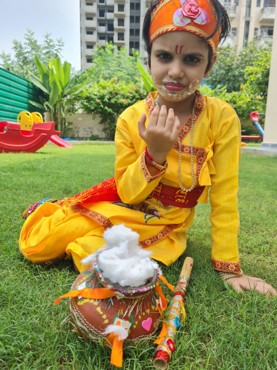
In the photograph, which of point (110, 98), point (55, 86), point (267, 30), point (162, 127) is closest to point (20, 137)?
point (55, 86)

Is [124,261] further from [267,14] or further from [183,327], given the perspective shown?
[267,14]

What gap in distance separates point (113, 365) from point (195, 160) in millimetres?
874

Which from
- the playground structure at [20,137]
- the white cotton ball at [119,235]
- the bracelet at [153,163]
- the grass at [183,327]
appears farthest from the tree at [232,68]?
the white cotton ball at [119,235]

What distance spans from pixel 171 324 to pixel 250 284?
18.7 inches

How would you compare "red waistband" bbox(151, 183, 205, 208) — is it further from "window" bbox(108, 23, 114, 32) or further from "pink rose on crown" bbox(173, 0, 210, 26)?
"window" bbox(108, 23, 114, 32)

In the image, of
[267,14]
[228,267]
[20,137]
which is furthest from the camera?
[267,14]

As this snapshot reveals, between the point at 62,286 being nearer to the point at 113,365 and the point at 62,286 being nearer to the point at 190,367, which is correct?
the point at 113,365

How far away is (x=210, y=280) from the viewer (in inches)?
55.0

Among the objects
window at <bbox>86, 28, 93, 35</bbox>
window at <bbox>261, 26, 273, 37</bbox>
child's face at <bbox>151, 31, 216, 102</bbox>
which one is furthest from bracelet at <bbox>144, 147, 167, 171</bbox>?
window at <bbox>86, 28, 93, 35</bbox>

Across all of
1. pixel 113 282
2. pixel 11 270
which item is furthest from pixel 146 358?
pixel 11 270

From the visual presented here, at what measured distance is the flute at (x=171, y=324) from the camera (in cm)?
90

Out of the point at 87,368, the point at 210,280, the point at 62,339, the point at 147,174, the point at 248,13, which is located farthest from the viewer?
the point at 248,13

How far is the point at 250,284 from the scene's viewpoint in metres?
1.36

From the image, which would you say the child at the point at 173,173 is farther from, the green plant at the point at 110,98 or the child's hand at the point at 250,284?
the green plant at the point at 110,98
